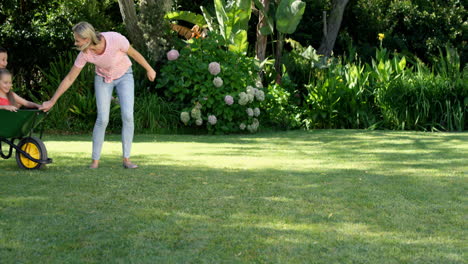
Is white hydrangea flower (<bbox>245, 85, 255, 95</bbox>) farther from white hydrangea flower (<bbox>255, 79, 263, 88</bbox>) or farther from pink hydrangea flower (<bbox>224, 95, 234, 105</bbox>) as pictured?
white hydrangea flower (<bbox>255, 79, 263, 88</bbox>)

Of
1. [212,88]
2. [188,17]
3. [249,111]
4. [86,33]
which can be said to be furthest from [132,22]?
[86,33]

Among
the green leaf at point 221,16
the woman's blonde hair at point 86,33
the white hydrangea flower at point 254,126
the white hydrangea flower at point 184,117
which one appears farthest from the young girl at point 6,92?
the green leaf at point 221,16

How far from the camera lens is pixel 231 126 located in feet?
35.4

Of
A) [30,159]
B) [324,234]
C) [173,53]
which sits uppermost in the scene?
[173,53]

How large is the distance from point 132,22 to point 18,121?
6382mm

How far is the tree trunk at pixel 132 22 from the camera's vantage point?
38.0ft

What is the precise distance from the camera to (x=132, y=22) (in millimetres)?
A: 11703

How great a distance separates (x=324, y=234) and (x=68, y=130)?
24.5 feet

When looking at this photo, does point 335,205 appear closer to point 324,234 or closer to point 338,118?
point 324,234

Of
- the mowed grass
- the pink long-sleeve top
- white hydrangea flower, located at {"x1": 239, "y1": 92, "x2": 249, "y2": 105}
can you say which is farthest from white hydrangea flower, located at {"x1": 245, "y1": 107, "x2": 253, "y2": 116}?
the pink long-sleeve top

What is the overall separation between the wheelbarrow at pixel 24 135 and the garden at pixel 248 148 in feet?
0.61

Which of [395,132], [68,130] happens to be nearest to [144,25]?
[68,130]

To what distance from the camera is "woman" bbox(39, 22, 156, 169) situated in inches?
217

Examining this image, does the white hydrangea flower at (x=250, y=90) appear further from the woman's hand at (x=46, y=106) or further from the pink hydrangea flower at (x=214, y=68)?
the woman's hand at (x=46, y=106)
